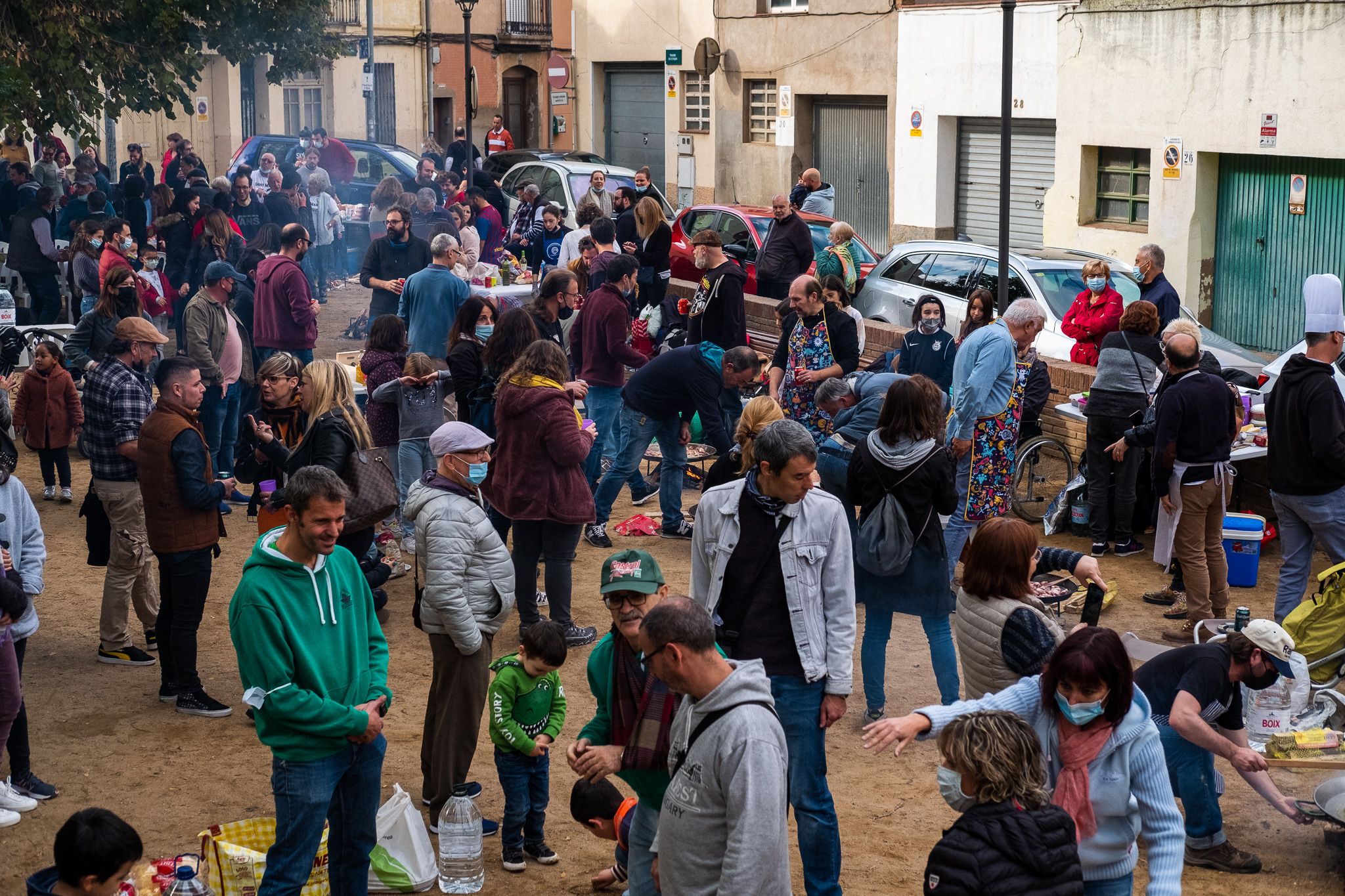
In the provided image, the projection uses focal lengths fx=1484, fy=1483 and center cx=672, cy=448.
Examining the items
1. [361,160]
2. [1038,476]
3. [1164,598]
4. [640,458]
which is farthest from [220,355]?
[361,160]

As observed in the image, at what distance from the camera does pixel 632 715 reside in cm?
472

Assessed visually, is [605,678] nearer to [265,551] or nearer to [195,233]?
[265,551]

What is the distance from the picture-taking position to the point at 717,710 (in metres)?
3.80

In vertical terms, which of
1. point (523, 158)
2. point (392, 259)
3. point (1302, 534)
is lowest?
point (1302, 534)

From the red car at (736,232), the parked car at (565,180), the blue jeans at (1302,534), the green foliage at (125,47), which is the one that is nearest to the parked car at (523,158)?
the parked car at (565,180)

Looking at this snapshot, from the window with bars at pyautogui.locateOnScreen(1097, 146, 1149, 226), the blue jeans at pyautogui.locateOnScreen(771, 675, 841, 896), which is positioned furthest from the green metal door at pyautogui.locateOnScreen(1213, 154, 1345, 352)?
the blue jeans at pyautogui.locateOnScreen(771, 675, 841, 896)

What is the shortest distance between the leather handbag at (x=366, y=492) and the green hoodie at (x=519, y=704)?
1.85 m

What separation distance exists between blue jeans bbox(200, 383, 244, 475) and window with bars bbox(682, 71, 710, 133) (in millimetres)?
20482

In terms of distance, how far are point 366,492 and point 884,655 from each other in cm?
269

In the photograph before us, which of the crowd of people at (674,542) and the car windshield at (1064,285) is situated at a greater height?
the car windshield at (1064,285)

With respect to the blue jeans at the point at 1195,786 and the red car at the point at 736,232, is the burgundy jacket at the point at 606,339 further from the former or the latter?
the red car at the point at 736,232

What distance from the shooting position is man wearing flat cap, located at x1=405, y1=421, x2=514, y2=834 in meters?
5.98

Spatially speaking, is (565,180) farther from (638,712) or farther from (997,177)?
(638,712)

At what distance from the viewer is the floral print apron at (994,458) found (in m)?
8.90
